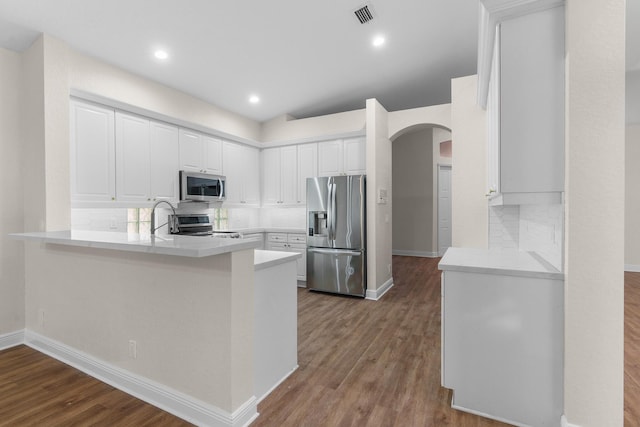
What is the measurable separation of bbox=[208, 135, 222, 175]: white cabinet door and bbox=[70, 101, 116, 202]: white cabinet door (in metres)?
1.31

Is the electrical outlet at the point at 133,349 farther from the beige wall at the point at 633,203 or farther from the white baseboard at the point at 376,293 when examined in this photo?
the beige wall at the point at 633,203

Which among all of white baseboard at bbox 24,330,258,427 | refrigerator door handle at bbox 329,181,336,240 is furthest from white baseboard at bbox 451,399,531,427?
refrigerator door handle at bbox 329,181,336,240

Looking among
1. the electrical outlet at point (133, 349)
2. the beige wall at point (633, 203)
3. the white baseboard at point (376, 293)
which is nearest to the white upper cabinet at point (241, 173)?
the white baseboard at point (376, 293)

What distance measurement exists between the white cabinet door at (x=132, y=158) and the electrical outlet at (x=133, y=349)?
189cm

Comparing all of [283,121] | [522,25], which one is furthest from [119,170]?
[522,25]

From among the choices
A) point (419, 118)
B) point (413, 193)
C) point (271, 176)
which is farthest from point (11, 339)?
point (413, 193)

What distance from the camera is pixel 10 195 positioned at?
286 cm

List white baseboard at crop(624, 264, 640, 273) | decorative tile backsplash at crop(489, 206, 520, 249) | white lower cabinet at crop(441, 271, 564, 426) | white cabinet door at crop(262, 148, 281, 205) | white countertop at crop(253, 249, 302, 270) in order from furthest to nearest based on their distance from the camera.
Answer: white baseboard at crop(624, 264, 640, 273), white cabinet door at crop(262, 148, 281, 205), decorative tile backsplash at crop(489, 206, 520, 249), white countertop at crop(253, 249, 302, 270), white lower cabinet at crop(441, 271, 564, 426)

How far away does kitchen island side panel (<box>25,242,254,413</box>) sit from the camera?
68.1 inches

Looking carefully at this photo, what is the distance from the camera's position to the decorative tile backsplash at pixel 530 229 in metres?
1.86

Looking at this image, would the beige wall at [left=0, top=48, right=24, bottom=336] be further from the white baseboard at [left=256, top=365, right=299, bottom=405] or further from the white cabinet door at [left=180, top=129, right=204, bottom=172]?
the white baseboard at [left=256, top=365, right=299, bottom=405]

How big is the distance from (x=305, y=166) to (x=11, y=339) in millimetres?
3955

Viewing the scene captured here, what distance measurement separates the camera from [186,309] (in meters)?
1.85

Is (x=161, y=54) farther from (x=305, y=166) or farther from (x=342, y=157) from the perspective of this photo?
(x=342, y=157)
